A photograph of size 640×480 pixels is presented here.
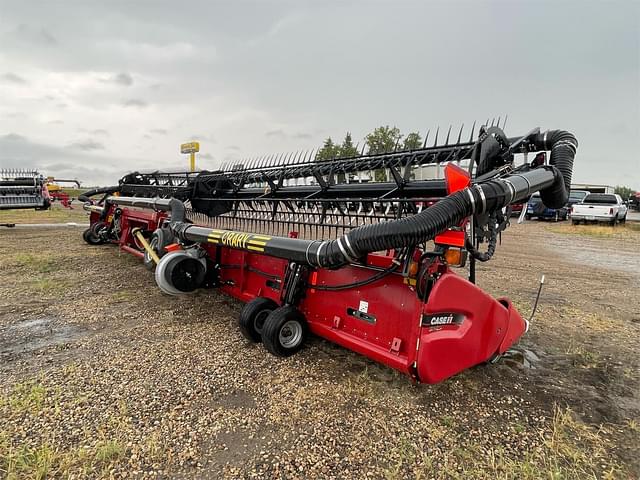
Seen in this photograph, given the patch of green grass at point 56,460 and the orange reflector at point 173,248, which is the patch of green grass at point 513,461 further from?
the orange reflector at point 173,248

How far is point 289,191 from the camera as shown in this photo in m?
5.12

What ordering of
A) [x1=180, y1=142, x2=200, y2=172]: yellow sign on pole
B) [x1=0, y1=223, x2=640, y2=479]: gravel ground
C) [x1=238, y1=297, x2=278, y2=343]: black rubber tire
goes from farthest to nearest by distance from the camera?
[x1=180, y1=142, x2=200, y2=172]: yellow sign on pole
[x1=238, y1=297, x2=278, y2=343]: black rubber tire
[x1=0, y1=223, x2=640, y2=479]: gravel ground

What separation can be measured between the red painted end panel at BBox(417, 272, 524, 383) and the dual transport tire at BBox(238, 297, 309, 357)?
1.12 metres

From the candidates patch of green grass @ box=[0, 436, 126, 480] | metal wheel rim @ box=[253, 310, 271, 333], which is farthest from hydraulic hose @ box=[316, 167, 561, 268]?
patch of green grass @ box=[0, 436, 126, 480]

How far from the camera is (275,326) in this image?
3.13m

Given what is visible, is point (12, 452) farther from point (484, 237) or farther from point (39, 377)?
point (484, 237)

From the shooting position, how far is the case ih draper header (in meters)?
2.44

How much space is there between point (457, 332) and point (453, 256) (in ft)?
1.81

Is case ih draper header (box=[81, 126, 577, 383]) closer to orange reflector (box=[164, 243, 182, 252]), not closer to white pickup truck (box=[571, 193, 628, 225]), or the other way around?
orange reflector (box=[164, 243, 182, 252])

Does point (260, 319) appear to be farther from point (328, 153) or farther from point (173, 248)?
point (328, 153)

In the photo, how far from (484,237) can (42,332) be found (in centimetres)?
397

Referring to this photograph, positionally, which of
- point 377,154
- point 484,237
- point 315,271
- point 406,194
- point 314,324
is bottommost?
point 314,324

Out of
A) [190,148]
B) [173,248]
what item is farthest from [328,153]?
[173,248]

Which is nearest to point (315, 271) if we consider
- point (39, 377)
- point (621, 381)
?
point (39, 377)
